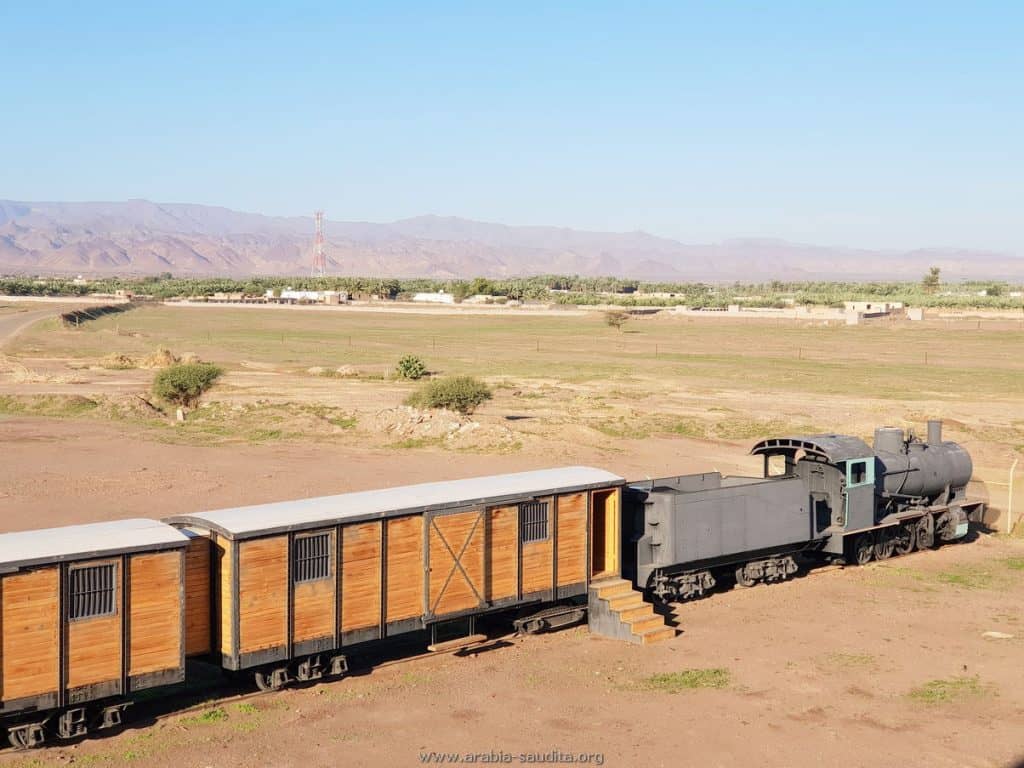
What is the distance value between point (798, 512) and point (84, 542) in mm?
15234

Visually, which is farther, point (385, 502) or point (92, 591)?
point (385, 502)

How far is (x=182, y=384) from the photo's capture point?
5275 centimetres

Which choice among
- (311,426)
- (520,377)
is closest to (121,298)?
(520,377)

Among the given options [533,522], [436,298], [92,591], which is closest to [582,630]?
[533,522]

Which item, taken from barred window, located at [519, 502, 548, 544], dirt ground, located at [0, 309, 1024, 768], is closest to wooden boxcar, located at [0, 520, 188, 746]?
dirt ground, located at [0, 309, 1024, 768]

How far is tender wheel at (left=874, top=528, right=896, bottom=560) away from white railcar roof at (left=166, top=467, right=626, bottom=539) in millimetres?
8992

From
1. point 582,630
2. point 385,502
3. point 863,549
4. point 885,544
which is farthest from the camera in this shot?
point 885,544

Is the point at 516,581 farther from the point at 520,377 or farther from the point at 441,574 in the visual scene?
the point at 520,377

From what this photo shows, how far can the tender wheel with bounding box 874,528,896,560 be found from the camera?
26984 millimetres

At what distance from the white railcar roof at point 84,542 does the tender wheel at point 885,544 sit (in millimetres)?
17287

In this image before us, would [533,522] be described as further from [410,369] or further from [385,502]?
[410,369]

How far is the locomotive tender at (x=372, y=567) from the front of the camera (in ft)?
48.8

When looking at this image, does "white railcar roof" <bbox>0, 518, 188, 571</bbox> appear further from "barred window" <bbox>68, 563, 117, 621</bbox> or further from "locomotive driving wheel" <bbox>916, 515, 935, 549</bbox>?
"locomotive driving wheel" <bbox>916, 515, 935, 549</bbox>

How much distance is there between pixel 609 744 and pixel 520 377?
55.0m
